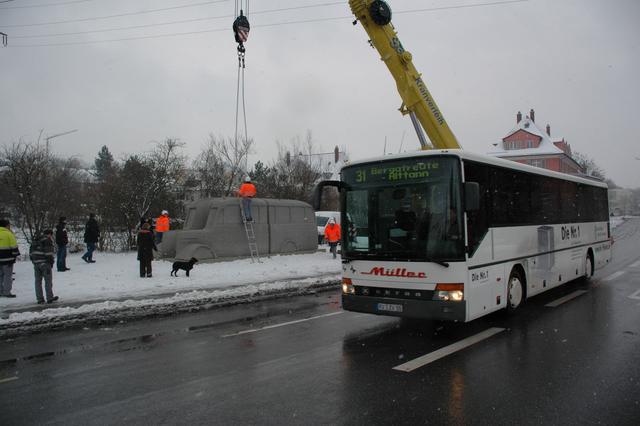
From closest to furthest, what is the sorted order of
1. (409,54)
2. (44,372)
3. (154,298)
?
(44,372)
(154,298)
(409,54)

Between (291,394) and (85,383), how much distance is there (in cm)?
256

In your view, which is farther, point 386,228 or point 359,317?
point 359,317

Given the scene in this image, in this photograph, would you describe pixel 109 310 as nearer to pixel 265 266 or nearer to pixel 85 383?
pixel 85 383

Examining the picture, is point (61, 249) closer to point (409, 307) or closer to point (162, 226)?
point (162, 226)

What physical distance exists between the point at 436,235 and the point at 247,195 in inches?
472

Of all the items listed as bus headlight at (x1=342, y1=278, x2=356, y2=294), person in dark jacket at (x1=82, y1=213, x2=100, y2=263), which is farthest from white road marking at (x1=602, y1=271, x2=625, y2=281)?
person in dark jacket at (x1=82, y1=213, x2=100, y2=263)

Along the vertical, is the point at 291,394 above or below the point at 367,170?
below

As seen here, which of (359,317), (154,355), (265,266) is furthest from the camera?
(265,266)

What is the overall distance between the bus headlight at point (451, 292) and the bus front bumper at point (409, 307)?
57 mm

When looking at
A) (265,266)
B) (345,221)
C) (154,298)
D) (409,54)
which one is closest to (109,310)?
(154,298)

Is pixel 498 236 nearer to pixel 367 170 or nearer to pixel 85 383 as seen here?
pixel 367 170

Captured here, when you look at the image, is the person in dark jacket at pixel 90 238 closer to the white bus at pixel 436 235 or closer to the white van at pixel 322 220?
the white bus at pixel 436 235

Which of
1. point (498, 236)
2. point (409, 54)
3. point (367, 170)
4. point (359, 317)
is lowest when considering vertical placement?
point (359, 317)

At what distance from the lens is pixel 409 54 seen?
44.0ft
